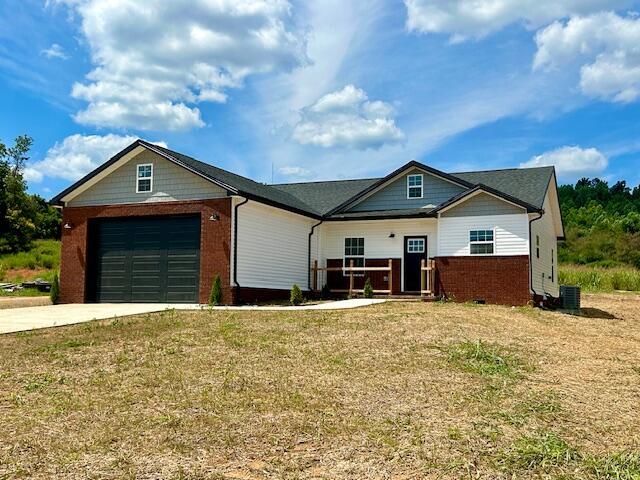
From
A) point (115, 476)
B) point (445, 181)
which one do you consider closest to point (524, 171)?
point (445, 181)

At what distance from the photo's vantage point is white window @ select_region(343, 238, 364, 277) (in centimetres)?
2194

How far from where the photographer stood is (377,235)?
854 inches

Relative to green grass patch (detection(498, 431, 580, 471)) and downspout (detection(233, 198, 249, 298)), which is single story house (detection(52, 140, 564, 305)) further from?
green grass patch (detection(498, 431, 580, 471))

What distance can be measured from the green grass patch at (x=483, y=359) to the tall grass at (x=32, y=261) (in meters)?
27.0

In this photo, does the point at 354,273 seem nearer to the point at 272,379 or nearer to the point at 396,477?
the point at 272,379

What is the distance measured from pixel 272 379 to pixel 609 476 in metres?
4.45

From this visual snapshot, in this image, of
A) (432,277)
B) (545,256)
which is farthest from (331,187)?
(545,256)

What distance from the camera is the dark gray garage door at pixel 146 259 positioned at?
1881cm

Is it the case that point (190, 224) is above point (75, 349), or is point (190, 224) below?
above

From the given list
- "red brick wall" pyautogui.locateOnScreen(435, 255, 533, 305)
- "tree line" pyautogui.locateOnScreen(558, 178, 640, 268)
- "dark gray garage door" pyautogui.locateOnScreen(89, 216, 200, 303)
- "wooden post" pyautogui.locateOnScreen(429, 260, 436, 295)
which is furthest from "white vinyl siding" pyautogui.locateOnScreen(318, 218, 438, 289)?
"tree line" pyautogui.locateOnScreen(558, 178, 640, 268)

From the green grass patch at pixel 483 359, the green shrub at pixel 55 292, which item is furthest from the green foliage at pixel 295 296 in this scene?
the green grass patch at pixel 483 359

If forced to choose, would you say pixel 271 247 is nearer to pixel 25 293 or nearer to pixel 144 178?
pixel 144 178

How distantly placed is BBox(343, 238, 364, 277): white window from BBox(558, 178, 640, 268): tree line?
2878cm

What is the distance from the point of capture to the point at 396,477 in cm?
521
